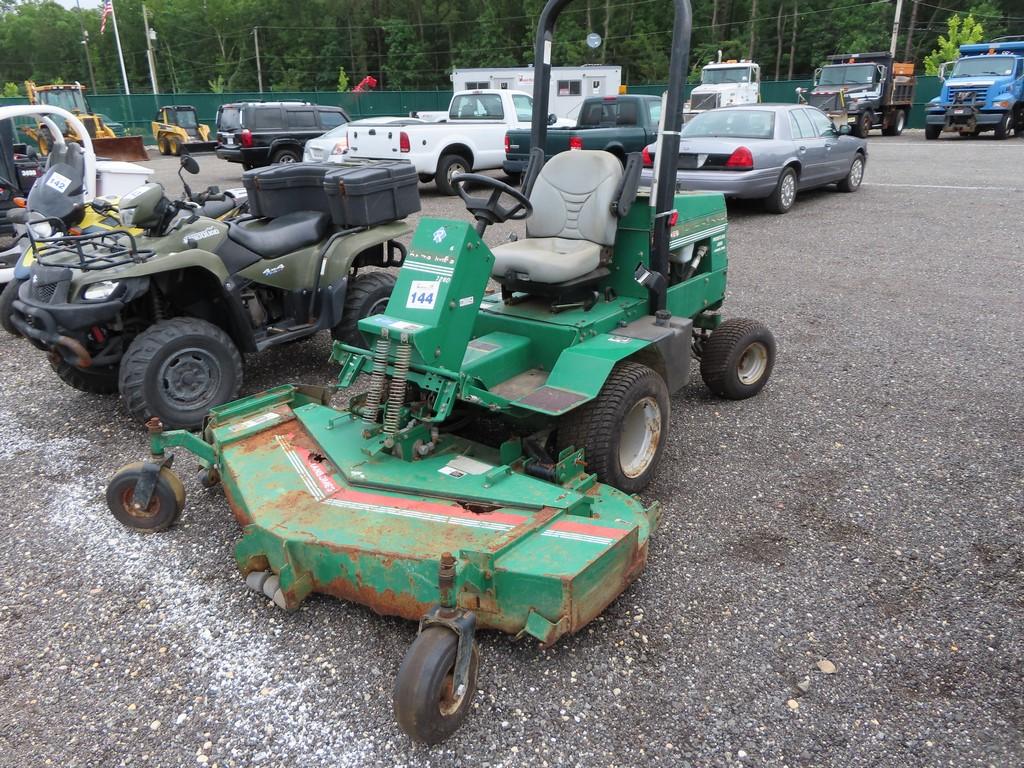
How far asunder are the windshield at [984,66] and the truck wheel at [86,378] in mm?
24769

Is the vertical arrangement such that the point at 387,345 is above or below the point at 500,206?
below

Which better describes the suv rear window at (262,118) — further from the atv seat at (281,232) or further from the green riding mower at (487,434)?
the green riding mower at (487,434)

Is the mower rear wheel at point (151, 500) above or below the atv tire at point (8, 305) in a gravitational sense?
below

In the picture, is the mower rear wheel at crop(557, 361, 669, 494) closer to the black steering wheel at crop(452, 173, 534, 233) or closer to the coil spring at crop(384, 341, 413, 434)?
the coil spring at crop(384, 341, 413, 434)

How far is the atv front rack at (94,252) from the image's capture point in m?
4.39

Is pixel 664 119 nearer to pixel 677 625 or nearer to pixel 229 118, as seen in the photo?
pixel 677 625

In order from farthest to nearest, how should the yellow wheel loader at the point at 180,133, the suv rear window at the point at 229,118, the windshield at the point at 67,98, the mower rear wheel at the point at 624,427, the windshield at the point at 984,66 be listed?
the yellow wheel loader at the point at 180,133 < the windshield at the point at 67,98 < the windshield at the point at 984,66 < the suv rear window at the point at 229,118 < the mower rear wheel at the point at 624,427

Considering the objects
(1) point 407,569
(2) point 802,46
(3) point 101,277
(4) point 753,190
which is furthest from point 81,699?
(2) point 802,46

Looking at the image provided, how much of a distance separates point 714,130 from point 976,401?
7692mm

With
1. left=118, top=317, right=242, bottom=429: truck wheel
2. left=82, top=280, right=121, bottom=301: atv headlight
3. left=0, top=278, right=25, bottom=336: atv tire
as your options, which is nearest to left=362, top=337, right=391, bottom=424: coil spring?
left=118, top=317, right=242, bottom=429: truck wheel

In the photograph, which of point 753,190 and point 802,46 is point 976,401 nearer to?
point 753,190

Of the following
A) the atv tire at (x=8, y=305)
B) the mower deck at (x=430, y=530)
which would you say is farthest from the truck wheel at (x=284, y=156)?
the mower deck at (x=430, y=530)

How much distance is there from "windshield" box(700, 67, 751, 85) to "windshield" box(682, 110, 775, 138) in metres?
13.5

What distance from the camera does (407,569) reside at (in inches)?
104
